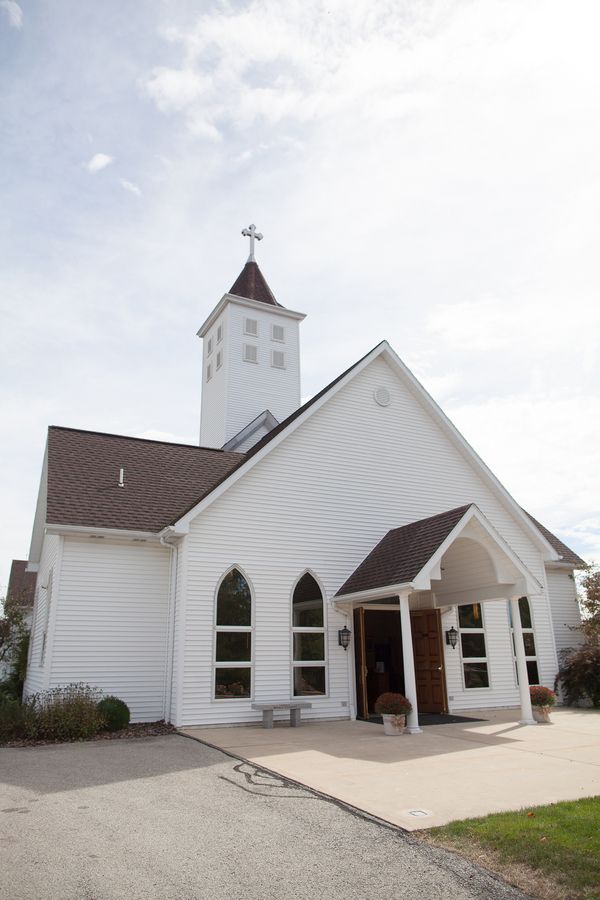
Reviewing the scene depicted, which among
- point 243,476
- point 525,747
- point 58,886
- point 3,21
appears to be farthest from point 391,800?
point 3,21

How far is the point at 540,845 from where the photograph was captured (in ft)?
17.8

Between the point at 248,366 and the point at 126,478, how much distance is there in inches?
417

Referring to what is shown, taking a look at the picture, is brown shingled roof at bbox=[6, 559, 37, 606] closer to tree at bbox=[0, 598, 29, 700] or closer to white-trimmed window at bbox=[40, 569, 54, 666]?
tree at bbox=[0, 598, 29, 700]

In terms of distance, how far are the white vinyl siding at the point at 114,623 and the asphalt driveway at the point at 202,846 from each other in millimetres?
5432

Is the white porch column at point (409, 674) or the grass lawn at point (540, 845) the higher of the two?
the white porch column at point (409, 674)

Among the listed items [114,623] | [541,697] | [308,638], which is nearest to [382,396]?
[308,638]

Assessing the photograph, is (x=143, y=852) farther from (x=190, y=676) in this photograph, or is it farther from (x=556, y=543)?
(x=556, y=543)

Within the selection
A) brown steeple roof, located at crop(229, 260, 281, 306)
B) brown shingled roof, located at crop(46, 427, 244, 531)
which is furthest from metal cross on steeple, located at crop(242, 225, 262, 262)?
brown shingled roof, located at crop(46, 427, 244, 531)

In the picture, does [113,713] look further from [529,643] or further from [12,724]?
[529,643]

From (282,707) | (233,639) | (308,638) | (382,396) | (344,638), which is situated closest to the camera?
(282,707)

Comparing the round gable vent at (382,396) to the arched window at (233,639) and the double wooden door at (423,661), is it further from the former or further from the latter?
the arched window at (233,639)

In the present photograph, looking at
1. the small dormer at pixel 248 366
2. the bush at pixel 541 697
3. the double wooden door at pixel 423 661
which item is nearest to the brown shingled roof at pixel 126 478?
the double wooden door at pixel 423 661

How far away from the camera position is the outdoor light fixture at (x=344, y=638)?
49.8ft

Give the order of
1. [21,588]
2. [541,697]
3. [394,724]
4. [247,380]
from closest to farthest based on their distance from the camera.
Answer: [394,724], [541,697], [247,380], [21,588]
